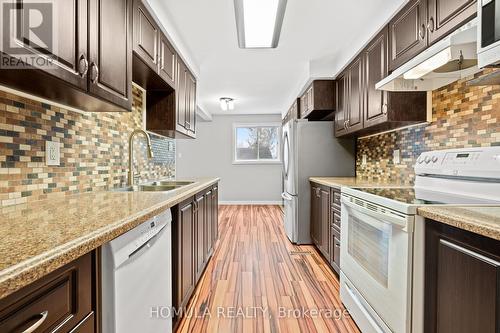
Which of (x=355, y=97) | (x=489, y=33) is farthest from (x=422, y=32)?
(x=355, y=97)

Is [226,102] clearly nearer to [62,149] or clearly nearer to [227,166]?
[227,166]

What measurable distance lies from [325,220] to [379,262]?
1329 mm

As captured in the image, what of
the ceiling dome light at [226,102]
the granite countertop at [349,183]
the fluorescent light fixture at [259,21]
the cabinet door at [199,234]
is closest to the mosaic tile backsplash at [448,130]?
the granite countertop at [349,183]

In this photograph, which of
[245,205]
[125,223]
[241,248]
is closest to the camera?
[125,223]

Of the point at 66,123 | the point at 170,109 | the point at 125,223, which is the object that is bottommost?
the point at 125,223

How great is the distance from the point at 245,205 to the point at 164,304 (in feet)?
17.7

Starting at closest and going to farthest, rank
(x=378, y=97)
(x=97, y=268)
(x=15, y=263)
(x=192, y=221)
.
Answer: (x=15, y=263) < (x=97, y=268) < (x=192, y=221) < (x=378, y=97)

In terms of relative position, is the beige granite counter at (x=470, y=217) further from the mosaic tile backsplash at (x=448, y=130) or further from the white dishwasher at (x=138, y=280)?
the white dishwasher at (x=138, y=280)

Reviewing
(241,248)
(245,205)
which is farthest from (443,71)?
(245,205)

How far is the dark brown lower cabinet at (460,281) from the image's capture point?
815mm

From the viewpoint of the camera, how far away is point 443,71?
58.8 inches

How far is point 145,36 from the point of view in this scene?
1832 millimetres

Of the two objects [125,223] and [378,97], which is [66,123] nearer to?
[125,223]

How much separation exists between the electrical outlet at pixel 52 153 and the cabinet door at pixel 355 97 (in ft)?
8.06
